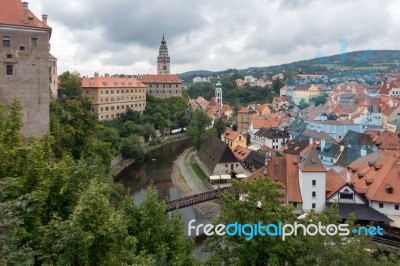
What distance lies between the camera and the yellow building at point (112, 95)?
58531 mm

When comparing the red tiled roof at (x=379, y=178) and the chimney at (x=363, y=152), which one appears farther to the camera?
the chimney at (x=363, y=152)

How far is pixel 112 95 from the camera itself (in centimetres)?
6112

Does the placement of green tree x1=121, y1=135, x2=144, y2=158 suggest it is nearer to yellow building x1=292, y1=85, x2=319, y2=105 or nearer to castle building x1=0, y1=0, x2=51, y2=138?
castle building x1=0, y1=0, x2=51, y2=138

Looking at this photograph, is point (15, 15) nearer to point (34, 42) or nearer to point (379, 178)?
point (34, 42)

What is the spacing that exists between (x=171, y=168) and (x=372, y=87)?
279 feet

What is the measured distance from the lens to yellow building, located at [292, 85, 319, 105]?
11098cm

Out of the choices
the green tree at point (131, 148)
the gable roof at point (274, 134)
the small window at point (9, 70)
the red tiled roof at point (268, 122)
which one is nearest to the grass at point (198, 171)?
the green tree at point (131, 148)

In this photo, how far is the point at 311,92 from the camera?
11125 cm

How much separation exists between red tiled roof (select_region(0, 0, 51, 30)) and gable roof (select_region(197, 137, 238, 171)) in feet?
68.1

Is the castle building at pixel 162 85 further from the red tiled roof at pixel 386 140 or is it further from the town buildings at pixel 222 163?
the red tiled roof at pixel 386 140

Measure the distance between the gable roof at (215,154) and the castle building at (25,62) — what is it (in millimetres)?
19138

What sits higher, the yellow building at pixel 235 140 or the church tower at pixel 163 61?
the church tower at pixel 163 61

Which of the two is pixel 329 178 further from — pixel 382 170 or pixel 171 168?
pixel 171 168

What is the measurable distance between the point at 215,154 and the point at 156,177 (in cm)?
671
